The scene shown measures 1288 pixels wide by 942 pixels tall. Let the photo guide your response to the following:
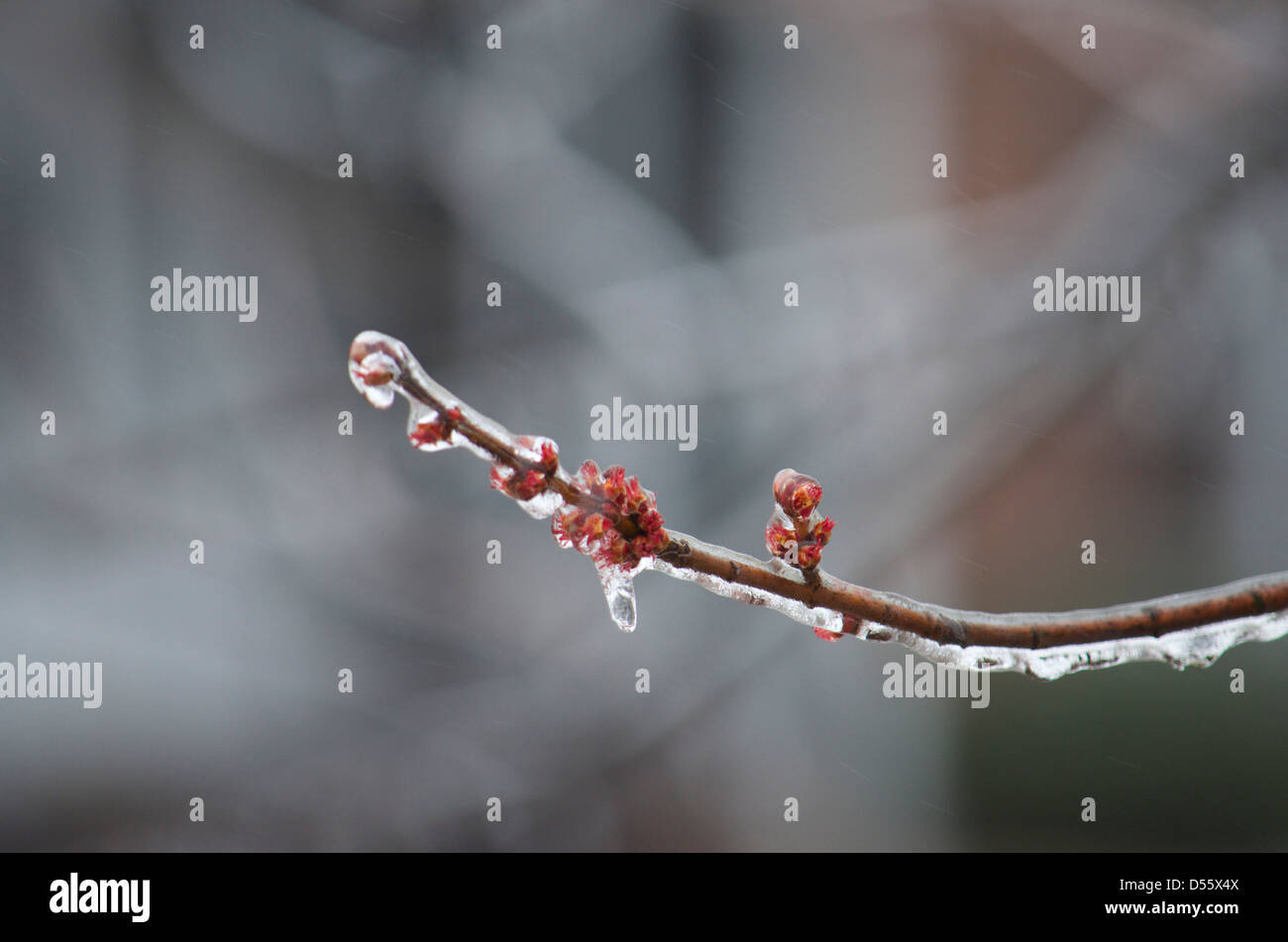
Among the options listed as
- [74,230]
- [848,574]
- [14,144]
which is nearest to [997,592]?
[848,574]
